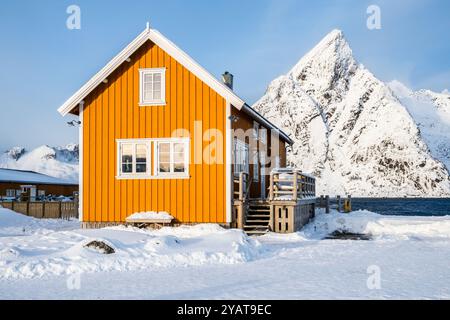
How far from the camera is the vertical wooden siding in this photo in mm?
19484

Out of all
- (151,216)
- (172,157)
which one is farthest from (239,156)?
(151,216)

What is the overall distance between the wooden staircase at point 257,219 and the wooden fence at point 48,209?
1424 centimetres

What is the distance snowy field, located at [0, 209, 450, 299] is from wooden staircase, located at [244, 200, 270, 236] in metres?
2.47

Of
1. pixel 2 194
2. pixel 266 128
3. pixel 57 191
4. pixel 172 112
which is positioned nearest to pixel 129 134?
pixel 172 112

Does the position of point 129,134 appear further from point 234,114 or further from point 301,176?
point 301,176

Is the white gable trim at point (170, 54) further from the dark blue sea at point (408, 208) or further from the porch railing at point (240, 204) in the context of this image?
the dark blue sea at point (408, 208)

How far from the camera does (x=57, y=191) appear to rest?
60.3 m

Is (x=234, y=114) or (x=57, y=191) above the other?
(x=234, y=114)

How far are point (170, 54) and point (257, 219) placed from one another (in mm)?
7803

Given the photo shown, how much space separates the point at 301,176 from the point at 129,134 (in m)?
7.80

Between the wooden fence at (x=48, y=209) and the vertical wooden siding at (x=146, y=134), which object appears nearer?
the vertical wooden siding at (x=146, y=134)

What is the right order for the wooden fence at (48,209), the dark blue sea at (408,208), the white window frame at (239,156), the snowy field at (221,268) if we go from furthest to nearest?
the dark blue sea at (408,208) < the wooden fence at (48,209) < the white window frame at (239,156) < the snowy field at (221,268)

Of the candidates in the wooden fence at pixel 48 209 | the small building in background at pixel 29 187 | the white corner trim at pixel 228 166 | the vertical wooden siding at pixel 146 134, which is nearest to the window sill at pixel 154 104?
the vertical wooden siding at pixel 146 134

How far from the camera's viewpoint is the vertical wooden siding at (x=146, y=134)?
1948cm
